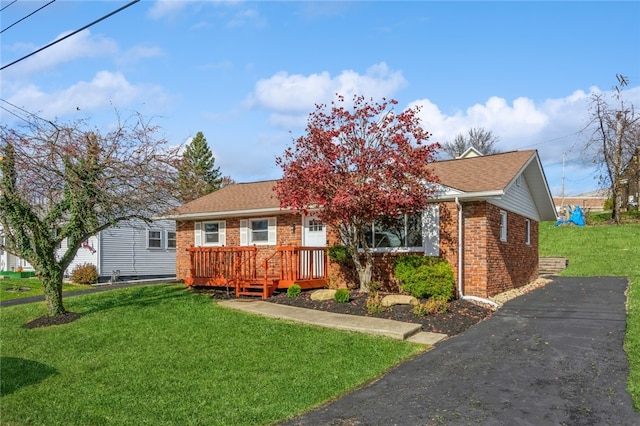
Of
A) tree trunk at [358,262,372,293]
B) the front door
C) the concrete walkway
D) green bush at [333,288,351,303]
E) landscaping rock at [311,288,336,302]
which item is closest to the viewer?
the concrete walkway

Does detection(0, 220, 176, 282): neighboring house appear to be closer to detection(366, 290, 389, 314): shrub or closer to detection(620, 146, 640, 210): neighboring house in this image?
detection(366, 290, 389, 314): shrub

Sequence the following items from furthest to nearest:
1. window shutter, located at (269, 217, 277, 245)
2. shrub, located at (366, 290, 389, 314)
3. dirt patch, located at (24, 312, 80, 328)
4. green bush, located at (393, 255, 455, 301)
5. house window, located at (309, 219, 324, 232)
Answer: window shutter, located at (269, 217, 277, 245)
house window, located at (309, 219, 324, 232)
green bush, located at (393, 255, 455, 301)
dirt patch, located at (24, 312, 80, 328)
shrub, located at (366, 290, 389, 314)

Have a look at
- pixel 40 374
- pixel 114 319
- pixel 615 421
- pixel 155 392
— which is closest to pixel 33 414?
pixel 155 392

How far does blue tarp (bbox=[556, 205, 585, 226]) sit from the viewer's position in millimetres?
32219

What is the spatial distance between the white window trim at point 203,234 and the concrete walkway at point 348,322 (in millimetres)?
5222

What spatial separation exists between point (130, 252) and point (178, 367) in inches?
729

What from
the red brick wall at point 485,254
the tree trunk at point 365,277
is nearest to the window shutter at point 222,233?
the tree trunk at point 365,277

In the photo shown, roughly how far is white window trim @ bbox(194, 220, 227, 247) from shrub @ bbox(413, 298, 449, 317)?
8.77 meters

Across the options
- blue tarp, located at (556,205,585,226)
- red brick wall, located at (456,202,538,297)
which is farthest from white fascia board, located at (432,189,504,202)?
blue tarp, located at (556,205,585,226)

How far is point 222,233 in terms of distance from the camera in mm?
18578

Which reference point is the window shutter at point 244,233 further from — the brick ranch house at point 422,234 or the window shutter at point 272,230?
the window shutter at point 272,230

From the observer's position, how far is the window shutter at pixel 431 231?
45.3 feet

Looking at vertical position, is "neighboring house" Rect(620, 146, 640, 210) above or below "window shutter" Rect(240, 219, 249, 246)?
above

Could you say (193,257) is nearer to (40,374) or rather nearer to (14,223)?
(14,223)
